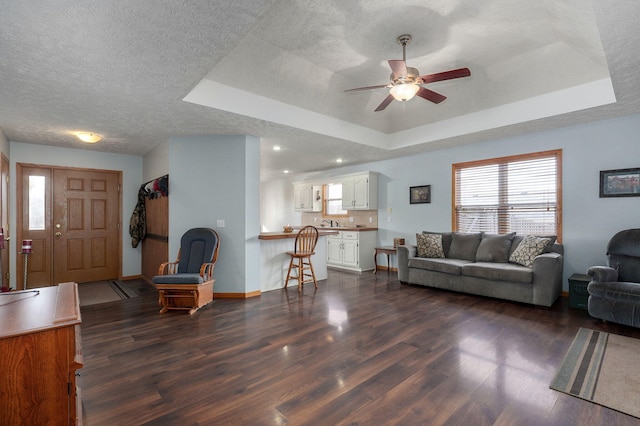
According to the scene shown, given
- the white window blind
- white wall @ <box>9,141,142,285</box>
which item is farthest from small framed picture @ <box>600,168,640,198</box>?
white wall @ <box>9,141,142,285</box>

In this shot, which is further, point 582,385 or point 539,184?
point 539,184

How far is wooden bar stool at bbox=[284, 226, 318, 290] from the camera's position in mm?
4971

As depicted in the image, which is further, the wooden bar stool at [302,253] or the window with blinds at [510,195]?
the wooden bar stool at [302,253]

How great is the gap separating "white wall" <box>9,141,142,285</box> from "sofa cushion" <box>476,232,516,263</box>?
626cm

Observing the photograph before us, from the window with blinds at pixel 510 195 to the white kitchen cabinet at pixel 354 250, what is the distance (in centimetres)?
185

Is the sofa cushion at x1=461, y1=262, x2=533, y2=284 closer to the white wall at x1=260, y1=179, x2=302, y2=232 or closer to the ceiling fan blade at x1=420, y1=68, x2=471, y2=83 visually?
the ceiling fan blade at x1=420, y1=68, x2=471, y2=83

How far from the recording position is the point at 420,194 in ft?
20.1

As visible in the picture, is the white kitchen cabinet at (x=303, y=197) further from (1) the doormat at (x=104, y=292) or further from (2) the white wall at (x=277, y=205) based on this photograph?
(1) the doormat at (x=104, y=292)

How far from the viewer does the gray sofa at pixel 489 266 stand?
3939 millimetres

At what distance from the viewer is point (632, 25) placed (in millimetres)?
2182

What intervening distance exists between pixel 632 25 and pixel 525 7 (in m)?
0.94

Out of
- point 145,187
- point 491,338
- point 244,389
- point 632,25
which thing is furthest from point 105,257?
point 632,25

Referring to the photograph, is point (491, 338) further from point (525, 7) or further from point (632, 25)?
point (525, 7)

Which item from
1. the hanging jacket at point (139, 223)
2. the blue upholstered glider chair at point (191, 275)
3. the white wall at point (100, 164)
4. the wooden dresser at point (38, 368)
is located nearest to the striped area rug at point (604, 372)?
the wooden dresser at point (38, 368)
